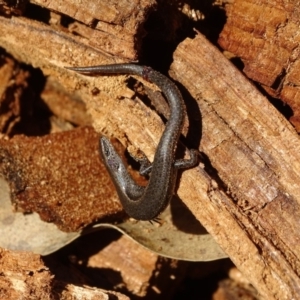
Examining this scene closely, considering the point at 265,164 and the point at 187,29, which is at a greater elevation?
the point at 187,29

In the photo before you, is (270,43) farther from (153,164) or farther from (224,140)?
(153,164)

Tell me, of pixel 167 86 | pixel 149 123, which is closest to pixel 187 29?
pixel 167 86

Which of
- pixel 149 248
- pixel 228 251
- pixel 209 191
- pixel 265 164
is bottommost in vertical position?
pixel 149 248

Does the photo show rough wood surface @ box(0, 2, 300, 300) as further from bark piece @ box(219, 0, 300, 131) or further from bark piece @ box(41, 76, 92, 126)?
bark piece @ box(41, 76, 92, 126)

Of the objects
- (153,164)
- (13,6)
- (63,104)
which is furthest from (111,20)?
(63,104)

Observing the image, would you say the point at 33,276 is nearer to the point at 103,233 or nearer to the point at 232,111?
the point at 103,233

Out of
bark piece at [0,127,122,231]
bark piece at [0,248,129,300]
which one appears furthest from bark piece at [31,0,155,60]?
bark piece at [0,248,129,300]
